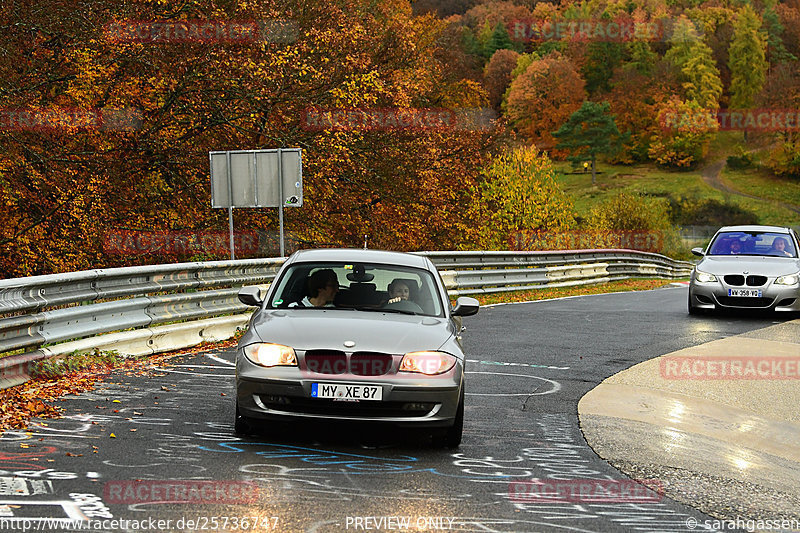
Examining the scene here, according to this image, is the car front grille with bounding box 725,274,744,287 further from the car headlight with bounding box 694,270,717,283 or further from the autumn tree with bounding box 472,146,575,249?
the autumn tree with bounding box 472,146,575,249

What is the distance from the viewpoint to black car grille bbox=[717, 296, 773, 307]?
1758 centimetres

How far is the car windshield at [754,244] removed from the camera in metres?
18.9

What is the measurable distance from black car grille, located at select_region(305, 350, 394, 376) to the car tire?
0.63m

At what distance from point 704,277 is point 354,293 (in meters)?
11.7

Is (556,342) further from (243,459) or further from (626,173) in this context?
(626,173)

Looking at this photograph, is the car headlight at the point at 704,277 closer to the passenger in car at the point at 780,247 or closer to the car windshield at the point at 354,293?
the passenger in car at the point at 780,247

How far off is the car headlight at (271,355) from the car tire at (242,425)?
1.15 feet

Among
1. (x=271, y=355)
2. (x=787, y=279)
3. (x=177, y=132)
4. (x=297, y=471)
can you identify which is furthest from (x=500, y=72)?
(x=297, y=471)

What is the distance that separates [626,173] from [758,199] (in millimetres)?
22169

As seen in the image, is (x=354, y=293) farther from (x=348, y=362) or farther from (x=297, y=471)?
(x=297, y=471)

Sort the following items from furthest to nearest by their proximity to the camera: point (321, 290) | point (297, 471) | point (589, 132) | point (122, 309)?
point (589, 132) < point (122, 309) < point (321, 290) < point (297, 471)

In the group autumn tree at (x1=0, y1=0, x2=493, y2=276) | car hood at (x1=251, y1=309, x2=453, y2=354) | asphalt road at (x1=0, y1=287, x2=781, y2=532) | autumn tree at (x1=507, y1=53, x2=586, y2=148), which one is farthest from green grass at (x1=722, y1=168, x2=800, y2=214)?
car hood at (x1=251, y1=309, x2=453, y2=354)

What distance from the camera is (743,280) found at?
17781 millimetres

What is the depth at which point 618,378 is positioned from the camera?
35.7ft
